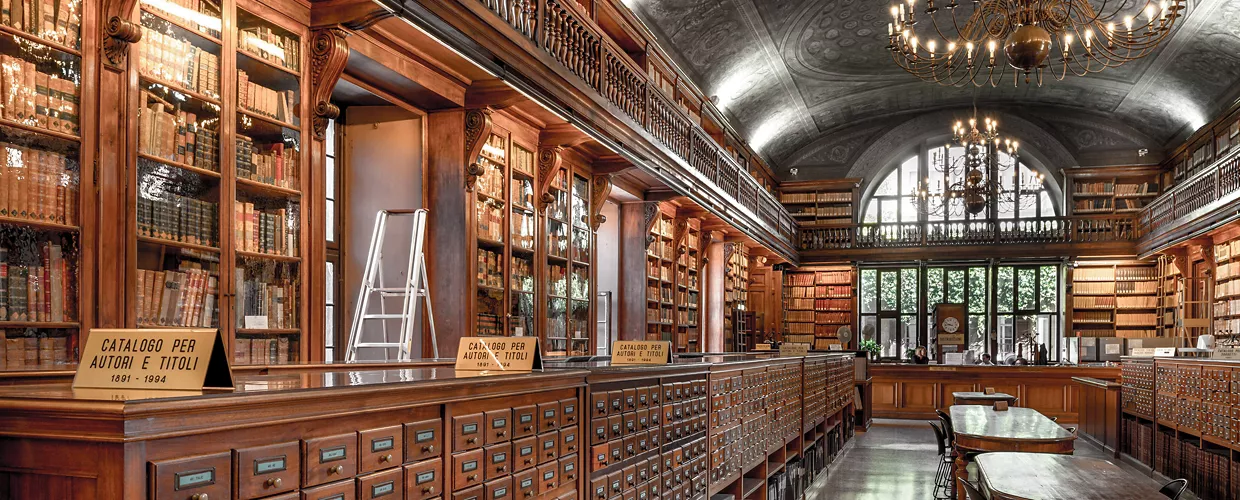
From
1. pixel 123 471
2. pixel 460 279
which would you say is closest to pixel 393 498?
pixel 123 471

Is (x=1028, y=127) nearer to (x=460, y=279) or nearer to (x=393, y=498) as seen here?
(x=460, y=279)

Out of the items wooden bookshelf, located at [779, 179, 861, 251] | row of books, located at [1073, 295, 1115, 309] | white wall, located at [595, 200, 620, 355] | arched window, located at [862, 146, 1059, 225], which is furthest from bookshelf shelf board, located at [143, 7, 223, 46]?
row of books, located at [1073, 295, 1115, 309]

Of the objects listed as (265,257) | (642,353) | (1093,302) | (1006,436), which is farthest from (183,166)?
(1093,302)

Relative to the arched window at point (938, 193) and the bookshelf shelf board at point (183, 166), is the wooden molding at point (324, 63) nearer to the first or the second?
the bookshelf shelf board at point (183, 166)

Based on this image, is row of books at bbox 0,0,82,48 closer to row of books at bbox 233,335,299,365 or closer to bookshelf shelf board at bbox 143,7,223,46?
bookshelf shelf board at bbox 143,7,223,46

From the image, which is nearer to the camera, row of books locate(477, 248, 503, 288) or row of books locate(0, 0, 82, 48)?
row of books locate(0, 0, 82, 48)

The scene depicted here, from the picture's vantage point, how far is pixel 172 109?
4.34 m

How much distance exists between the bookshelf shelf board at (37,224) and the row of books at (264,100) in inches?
49.0

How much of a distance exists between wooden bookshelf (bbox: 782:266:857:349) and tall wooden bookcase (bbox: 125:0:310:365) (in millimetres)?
17791

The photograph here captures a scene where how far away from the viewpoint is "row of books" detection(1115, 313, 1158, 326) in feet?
64.7

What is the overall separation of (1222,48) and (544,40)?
13035 mm

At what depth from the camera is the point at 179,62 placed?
14.4 ft

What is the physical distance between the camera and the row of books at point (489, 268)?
7215 mm

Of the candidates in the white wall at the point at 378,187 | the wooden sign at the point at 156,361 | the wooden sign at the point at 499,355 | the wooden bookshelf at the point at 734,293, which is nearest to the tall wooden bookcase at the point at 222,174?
the wooden sign at the point at 499,355
